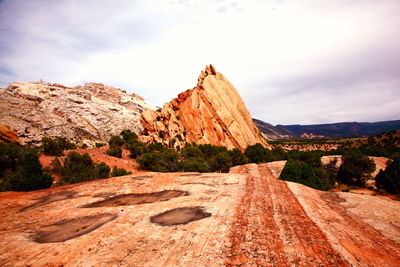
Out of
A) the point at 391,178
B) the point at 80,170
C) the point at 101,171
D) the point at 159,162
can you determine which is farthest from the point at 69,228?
the point at 391,178

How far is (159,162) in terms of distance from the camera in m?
33.4

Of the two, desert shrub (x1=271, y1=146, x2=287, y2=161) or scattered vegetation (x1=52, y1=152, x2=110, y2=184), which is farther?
desert shrub (x1=271, y1=146, x2=287, y2=161)

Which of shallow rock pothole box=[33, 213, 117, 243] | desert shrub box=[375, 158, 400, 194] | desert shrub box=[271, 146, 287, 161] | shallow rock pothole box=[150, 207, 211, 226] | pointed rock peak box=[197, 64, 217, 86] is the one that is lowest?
desert shrub box=[375, 158, 400, 194]

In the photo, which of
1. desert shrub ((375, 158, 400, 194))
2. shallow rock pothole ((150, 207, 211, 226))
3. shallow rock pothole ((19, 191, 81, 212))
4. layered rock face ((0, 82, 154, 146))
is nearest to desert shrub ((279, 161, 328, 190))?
shallow rock pothole ((150, 207, 211, 226))

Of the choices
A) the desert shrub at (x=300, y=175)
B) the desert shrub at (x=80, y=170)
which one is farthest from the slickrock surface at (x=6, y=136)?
the desert shrub at (x=300, y=175)

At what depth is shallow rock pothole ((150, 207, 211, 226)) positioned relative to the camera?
8656 millimetres

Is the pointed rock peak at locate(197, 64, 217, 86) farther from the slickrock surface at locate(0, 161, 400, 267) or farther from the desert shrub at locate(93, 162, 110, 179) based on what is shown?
the slickrock surface at locate(0, 161, 400, 267)

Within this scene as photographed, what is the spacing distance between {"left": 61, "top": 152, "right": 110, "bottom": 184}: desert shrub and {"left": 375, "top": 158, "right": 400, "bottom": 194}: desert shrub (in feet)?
131

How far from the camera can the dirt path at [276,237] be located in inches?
231

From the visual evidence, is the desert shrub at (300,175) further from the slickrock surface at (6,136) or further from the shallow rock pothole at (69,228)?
the slickrock surface at (6,136)

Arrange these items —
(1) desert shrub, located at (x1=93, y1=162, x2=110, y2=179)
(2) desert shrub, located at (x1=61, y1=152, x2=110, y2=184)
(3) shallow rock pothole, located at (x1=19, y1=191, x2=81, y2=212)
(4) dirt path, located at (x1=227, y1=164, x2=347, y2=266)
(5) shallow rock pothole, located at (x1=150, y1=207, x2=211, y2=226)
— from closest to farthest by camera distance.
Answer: (4) dirt path, located at (x1=227, y1=164, x2=347, y2=266) < (5) shallow rock pothole, located at (x1=150, y1=207, x2=211, y2=226) < (3) shallow rock pothole, located at (x1=19, y1=191, x2=81, y2=212) < (2) desert shrub, located at (x1=61, y1=152, x2=110, y2=184) < (1) desert shrub, located at (x1=93, y1=162, x2=110, y2=179)

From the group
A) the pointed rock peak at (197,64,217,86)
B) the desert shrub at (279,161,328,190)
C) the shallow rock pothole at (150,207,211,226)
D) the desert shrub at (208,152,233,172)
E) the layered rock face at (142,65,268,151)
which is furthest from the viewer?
the pointed rock peak at (197,64,217,86)

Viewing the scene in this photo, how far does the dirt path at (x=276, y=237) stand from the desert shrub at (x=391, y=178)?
91.2 ft

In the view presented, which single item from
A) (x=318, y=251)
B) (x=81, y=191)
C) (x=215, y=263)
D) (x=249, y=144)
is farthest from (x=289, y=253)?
(x=249, y=144)
